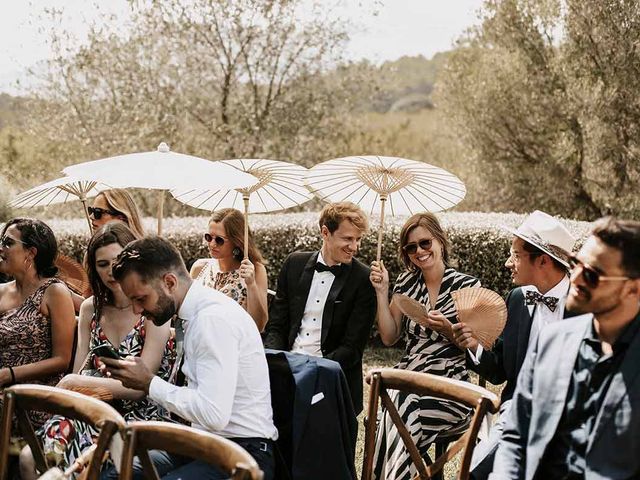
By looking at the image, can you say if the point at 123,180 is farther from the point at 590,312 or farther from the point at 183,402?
the point at 590,312

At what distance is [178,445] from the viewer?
2.59 meters

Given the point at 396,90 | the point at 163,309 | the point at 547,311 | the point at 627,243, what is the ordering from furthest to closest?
1. the point at 396,90
2. the point at 547,311
3. the point at 163,309
4. the point at 627,243

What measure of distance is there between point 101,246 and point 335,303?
4.74 ft

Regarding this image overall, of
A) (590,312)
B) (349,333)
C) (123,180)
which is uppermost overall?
(123,180)

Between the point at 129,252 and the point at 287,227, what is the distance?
218 inches

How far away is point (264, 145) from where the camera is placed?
1356 cm

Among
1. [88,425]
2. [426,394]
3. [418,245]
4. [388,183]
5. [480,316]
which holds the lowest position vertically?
[88,425]

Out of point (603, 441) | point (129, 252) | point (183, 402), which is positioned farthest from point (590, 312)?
point (129, 252)

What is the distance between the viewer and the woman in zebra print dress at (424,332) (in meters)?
4.11

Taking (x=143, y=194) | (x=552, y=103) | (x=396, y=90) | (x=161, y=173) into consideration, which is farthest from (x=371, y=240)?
(x=396, y=90)

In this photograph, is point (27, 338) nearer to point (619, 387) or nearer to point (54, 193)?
point (54, 193)

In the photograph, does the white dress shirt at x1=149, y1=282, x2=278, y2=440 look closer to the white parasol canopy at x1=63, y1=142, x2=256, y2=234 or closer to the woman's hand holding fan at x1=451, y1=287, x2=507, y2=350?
the white parasol canopy at x1=63, y1=142, x2=256, y2=234

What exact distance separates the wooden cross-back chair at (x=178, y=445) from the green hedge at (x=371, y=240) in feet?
18.1

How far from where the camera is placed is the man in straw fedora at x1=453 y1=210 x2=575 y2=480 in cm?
385
